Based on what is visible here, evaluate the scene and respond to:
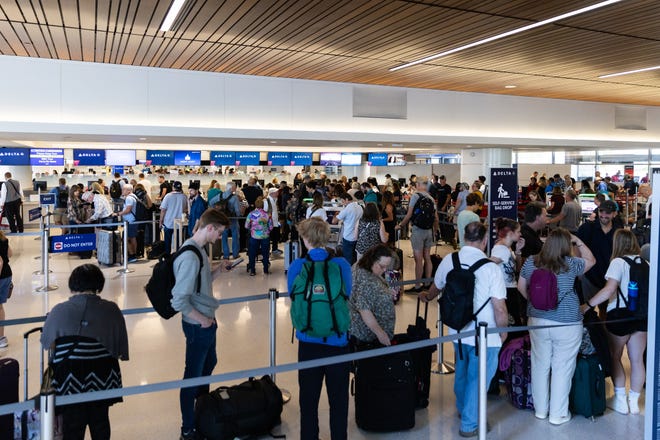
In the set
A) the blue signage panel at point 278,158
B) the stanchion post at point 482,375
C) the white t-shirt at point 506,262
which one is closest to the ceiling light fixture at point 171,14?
the white t-shirt at point 506,262

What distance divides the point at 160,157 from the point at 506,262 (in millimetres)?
14428

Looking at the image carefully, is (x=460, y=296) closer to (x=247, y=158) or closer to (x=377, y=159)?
(x=247, y=158)

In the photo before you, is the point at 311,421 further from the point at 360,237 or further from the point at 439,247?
the point at 439,247

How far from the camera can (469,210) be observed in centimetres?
880

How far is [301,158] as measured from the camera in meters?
20.3

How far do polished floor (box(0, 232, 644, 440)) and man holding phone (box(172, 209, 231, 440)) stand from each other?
1.53 ft

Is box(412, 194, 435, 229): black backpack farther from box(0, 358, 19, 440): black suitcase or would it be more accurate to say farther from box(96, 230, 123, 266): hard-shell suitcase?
box(96, 230, 123, 266): hard-shell suitcase

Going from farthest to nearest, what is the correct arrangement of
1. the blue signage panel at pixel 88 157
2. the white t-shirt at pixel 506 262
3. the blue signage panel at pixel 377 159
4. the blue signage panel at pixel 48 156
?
the blue signage panel at pixel 377 159 → the blue signage panel at pixel 88 157 → the blue signage panel at pixel 48 156 → the white t-shirt at pixel 506 262

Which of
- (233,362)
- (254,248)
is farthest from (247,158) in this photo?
(233,362)

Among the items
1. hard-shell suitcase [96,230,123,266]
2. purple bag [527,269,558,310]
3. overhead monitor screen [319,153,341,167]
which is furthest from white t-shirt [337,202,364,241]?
overhead monitor screen [319,153,341,167]

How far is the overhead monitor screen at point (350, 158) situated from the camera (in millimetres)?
22359

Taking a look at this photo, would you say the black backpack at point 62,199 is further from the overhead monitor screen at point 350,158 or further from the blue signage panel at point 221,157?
the overhead monitor screen at point 350,158

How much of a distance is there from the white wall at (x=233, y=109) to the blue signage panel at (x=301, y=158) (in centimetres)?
705

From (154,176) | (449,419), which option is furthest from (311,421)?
(154,176)
